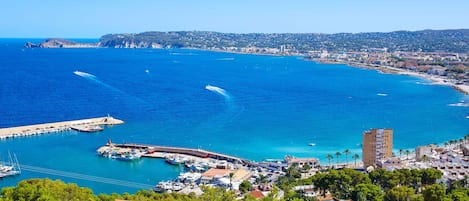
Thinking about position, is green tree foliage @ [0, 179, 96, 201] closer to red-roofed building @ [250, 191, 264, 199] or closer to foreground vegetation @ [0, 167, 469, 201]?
foreground vegetation @ [0, 167, 469, 201]

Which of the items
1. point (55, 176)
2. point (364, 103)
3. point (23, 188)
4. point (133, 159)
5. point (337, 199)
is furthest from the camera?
point (364, 103)

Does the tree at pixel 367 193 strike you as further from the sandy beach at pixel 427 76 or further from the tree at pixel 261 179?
the sandy beach at pixel 427 76

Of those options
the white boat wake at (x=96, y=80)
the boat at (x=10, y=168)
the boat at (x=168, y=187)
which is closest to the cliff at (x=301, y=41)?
the white boat wake at (x=96, y=80)

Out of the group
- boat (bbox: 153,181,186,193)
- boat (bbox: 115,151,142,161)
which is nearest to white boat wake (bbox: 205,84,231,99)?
boat (bbox: 115,151,142,161)

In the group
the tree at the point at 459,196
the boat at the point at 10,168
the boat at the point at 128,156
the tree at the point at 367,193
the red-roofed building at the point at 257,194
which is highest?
the tree at the point at 459,196

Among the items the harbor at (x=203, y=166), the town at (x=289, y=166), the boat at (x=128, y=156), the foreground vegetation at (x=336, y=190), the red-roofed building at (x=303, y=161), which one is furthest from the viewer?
the boat at (x=128, y=156)

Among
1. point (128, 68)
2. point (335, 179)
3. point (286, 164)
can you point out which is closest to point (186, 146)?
point (286, 164)

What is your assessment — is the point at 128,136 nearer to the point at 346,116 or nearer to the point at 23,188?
the point at 346,116

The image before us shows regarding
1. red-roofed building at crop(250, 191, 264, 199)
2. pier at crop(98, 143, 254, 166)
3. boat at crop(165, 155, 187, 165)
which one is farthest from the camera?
pier at crop(98, 143, 254, 166)
